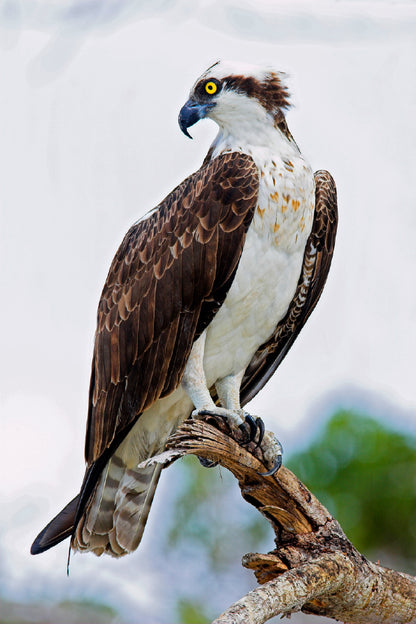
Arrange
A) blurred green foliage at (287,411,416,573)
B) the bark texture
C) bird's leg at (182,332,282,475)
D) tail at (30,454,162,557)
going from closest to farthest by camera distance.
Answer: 1. the bark texture
2. bird's leg at (182,332,282,475)
3. tail at (30,454,162,557)
4. blurred green foliage at (287,411,416,573)

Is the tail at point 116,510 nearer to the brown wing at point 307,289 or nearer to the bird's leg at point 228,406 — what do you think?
the bird's leg at point 228,406

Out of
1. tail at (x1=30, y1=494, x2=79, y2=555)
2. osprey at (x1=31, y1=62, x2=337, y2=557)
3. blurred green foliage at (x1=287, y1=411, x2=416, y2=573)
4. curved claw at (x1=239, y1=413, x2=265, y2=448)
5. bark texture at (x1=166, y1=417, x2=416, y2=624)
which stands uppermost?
blurred green foliage at (x1=287, y1=411, x2=416, y2=573)

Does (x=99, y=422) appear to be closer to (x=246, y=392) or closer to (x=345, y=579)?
(x=246, y=392)

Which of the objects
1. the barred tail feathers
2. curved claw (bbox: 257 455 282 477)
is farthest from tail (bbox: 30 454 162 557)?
curved claw (bbox: 257 455 282 477)

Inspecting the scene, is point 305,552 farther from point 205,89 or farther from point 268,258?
point 205,89

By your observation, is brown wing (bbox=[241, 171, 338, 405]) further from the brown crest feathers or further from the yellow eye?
the yellow eye

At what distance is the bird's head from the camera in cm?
503

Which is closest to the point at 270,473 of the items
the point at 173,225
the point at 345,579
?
the point at 345,579

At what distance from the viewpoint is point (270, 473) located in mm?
4574

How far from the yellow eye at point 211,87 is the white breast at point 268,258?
0.47 metres

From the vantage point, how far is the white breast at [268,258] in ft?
15.9

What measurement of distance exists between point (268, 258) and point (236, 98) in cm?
97

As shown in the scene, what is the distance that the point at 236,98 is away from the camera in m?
5.05

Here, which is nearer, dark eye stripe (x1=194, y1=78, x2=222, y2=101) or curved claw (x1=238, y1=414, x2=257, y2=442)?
curved claw (x1=238, y1=414, x2=257, y2=442)
